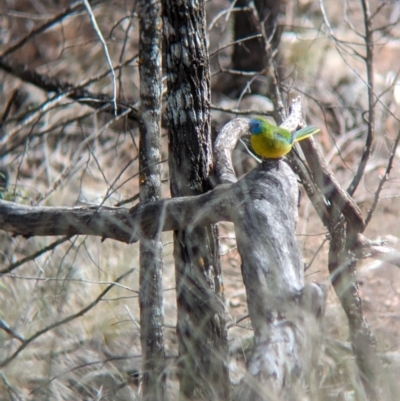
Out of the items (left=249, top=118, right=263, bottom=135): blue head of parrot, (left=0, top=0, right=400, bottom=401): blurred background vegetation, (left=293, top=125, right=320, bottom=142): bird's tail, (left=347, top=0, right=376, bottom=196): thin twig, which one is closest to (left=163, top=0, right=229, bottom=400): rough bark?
(left=0, top=0, right=400, bottom=401): blurred background vegetation

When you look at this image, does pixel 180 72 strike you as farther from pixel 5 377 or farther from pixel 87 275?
pixel 87 275

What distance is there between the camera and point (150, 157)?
3000 mm

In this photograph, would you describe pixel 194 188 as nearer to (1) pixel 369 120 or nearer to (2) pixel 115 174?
(1) pixel 369 120

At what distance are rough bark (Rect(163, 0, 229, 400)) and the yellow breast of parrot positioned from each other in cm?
26

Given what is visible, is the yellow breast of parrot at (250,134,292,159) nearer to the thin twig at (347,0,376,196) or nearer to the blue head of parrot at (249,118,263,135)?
the blue head of parrot at (249,118,263,135)

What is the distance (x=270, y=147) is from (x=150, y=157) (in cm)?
61

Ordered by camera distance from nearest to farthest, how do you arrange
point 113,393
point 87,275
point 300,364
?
point 300,364, point 113,393, point 87,275

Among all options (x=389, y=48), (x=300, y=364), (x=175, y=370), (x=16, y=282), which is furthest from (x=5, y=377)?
(x=389, y=48)

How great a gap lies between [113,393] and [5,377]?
1.90 ft

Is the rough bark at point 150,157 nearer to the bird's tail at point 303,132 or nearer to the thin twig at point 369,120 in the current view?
the bird's tail at point 303,132

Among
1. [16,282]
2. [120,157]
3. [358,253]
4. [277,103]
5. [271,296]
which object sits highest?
[120,157]

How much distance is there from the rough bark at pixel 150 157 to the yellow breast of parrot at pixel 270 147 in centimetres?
52

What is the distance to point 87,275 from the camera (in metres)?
4.76

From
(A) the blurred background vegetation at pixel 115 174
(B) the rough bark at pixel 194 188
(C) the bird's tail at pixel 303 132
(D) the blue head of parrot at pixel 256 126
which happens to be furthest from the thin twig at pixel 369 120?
(B) the rough bark at pixel 194 188
